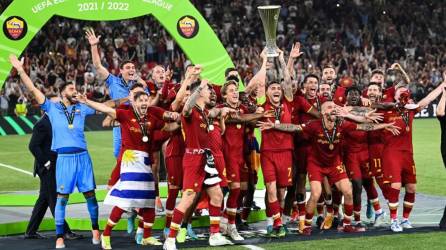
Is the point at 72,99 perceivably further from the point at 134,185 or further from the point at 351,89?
the point at 351,89

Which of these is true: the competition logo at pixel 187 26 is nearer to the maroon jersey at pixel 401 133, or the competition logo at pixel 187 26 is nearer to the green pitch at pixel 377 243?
the maroon jersey at pixel 401 133

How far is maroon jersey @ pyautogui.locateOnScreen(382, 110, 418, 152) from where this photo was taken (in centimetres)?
1236

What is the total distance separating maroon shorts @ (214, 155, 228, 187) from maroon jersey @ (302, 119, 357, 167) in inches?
58.4

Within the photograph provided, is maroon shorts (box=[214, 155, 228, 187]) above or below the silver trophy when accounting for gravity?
below

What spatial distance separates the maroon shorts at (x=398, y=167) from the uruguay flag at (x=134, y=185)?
3441 mm

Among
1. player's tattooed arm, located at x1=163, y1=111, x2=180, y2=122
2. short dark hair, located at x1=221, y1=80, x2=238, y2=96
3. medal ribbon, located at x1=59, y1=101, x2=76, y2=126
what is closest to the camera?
player's tattooed arm, located at x1=163, y1=111, x2=180, y2=122

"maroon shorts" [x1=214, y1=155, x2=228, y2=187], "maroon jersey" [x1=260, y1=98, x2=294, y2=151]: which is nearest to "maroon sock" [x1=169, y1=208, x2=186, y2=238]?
"maroon shorts" [x1=214, y1=155, x2=228, y2=187]

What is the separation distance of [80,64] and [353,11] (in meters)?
15.6

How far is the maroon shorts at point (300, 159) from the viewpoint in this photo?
12845 mm

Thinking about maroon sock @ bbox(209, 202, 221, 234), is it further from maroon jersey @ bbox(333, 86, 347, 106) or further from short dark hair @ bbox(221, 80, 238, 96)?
maroon jersey @ bbox(333, 86, 347, 106)

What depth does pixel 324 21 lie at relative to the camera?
136 ft

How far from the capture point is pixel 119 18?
1386cm

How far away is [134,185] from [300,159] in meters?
2.93

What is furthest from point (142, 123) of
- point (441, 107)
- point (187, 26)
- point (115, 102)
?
point (441, 107)
